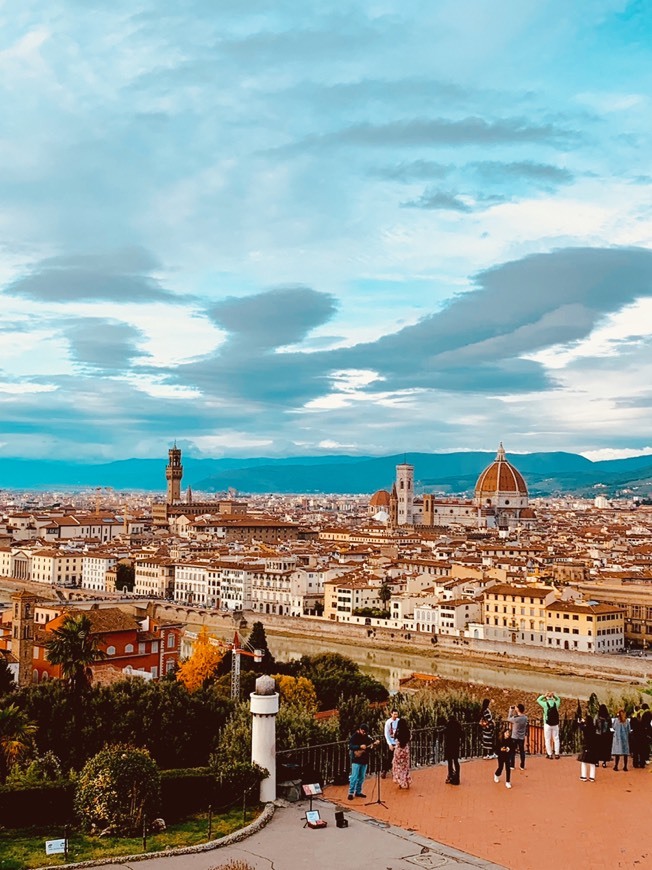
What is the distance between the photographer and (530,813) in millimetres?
8523

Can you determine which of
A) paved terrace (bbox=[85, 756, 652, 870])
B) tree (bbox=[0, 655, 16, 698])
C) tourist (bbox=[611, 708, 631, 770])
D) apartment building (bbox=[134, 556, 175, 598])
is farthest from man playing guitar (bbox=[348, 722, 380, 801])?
apartment building (bbox=[134, 556, 175, 598])

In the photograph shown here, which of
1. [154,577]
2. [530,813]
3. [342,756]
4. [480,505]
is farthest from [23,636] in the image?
[480,505]

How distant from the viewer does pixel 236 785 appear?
28.6ft

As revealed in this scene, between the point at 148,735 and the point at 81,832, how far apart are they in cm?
711

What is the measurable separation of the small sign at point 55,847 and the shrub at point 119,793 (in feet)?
1.84

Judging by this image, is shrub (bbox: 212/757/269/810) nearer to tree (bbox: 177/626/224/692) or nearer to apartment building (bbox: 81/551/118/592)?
tree (bbox: 177/626/224/692)

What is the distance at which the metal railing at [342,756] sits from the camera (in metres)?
9.22

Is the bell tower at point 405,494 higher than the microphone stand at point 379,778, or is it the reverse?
the bell tower at point 405,494

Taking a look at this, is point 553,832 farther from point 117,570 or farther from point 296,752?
point 117,570

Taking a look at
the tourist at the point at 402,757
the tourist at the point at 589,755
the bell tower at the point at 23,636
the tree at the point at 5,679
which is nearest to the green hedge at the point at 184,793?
the tourist at the point at 402,757

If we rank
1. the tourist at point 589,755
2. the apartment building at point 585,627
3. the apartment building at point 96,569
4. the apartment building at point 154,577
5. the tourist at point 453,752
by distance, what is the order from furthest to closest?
the apartment building at point 96,569, the apartment building at point 154,577, the apartment building at point 585,627, the tourist at point 589,755, the tourist at point 453,752

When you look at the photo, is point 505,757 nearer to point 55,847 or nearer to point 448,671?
point 55,847

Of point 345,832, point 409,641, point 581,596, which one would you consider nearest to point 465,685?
point 409,641

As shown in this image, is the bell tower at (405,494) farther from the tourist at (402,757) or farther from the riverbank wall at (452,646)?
the tourist at (402,757)
